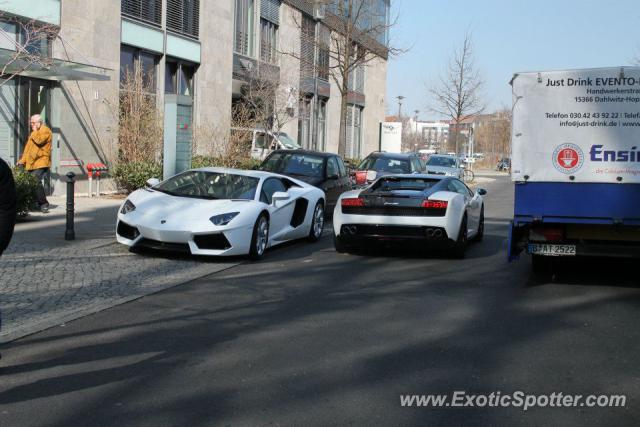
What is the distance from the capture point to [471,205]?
42.9 feet

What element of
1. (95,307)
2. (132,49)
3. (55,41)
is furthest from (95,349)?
(132,49)

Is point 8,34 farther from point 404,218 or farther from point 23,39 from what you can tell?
point 404,218

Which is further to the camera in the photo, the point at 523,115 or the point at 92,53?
the point at 92,53

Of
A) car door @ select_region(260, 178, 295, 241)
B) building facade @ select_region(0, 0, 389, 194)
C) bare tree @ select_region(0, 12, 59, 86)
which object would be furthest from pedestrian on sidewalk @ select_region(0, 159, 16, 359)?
bare tree @ select_region(0, 12, 59, 86)

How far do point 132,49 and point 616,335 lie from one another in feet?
63.4

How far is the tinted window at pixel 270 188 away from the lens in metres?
12.1

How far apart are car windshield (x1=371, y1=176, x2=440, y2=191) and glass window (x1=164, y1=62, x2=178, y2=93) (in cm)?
1471

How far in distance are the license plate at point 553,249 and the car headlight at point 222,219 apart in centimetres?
389

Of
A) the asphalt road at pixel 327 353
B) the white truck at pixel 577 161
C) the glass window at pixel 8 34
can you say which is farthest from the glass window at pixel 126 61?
the white truck at pixel 577 161

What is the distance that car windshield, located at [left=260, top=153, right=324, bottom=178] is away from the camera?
17.0 metres

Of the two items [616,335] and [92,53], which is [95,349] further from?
[92,53]

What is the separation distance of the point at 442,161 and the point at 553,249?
25.7 meters

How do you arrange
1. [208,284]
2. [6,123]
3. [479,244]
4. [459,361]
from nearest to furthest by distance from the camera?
[459,361] → [208,284] → [479,244] → [6,123]

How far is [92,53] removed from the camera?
21000 millimetres
